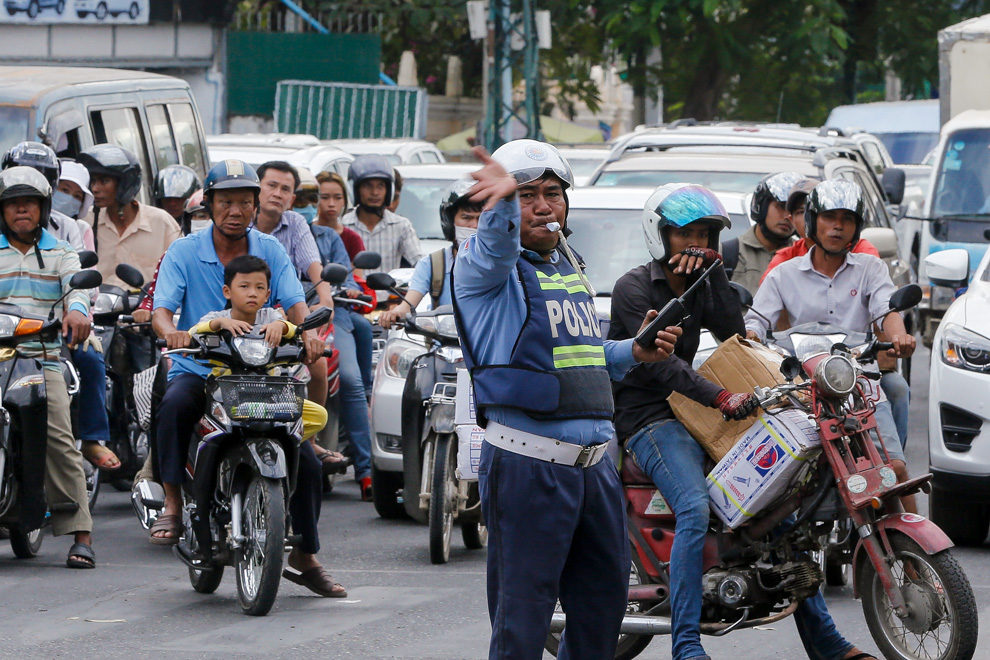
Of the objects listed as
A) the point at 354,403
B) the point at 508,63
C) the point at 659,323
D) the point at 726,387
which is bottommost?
the point at 354,403

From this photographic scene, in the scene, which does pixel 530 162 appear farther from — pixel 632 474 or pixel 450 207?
pixel 450 207

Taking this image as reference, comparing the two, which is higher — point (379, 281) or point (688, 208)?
point (688, 208)

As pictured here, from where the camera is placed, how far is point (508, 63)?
24.8 meters

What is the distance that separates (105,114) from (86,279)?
181 inches

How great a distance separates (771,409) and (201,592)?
2.77m

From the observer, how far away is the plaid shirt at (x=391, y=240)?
444 inches

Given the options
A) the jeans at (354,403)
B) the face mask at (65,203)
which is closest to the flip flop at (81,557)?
the jeans at (354,403)

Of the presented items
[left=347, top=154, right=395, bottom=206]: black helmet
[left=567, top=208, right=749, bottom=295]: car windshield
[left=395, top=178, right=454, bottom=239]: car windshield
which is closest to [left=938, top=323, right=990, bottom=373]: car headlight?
[left=567, top=208, right=749, bottom=295]: car windshield

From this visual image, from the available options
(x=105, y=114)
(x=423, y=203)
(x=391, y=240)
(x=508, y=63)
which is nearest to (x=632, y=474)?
(x=391, y=240)

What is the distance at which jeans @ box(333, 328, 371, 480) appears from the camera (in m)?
10.0

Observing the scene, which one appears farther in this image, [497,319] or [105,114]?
[105,114]

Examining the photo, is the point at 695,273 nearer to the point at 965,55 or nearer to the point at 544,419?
the point at 544,419

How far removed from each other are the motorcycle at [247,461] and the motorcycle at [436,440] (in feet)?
3.69

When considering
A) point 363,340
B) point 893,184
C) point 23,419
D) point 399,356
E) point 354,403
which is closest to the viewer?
point 23,419
